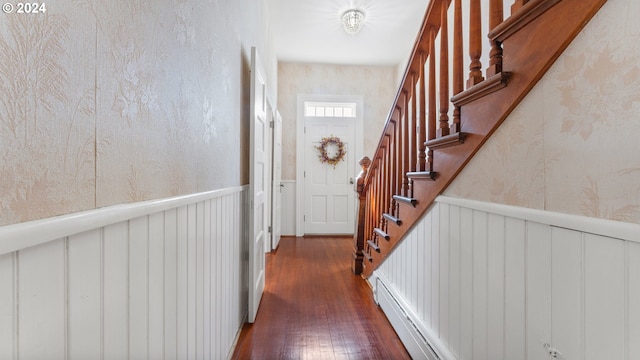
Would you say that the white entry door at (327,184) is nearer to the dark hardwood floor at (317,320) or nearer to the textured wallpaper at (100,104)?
the dark hardwood floor at (317,320)

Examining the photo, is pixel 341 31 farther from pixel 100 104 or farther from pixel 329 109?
pixel 100 104

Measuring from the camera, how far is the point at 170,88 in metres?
0.85

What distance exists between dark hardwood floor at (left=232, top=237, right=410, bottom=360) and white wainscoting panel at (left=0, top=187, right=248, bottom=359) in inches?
20.6

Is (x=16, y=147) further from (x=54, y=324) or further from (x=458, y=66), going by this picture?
(x=458, y=66)

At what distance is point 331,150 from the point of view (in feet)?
15.5

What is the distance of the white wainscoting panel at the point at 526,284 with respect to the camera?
619 millimetres

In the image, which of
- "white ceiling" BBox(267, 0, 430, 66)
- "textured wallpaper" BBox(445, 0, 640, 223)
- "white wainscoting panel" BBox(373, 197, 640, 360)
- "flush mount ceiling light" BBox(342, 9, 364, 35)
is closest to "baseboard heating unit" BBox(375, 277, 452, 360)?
"white wainscoting panel" BBox(373, 197, 640, 360)

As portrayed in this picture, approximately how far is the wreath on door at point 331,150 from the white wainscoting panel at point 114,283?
→ 3.49 meters

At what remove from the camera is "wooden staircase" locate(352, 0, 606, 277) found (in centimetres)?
80

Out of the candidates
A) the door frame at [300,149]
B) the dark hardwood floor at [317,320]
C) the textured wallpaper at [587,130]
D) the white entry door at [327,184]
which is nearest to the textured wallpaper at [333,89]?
the door frame at [300,149]

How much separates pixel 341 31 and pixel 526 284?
3.58m

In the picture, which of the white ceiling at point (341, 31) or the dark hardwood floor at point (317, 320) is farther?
the white ceiling at point (341, 31)

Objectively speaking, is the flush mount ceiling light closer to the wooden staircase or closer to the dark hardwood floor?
the wooden staircase

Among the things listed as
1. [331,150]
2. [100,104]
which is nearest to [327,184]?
[331,150]
